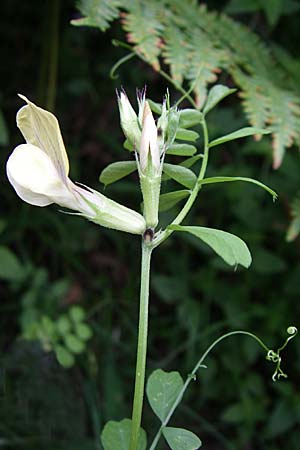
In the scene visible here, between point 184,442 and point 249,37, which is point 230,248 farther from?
point 249,37

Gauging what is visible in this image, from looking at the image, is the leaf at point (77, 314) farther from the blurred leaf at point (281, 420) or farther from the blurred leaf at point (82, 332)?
the blurred leaf at point (281, 420)

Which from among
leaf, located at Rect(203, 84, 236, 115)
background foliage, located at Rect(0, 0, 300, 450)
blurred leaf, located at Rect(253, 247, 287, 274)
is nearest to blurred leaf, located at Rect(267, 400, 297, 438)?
background foliage, located at Rect(0, 0, 300, 450)

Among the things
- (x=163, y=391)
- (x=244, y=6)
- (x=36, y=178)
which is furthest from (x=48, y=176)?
(x=244, y=6)

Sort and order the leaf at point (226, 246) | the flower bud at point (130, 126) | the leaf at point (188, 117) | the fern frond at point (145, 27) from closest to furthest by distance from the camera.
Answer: the leaf at point (226, 246)
the flower bud at point (130, 126)
the leaf at point (188, 117)
the fern frond at point (145, 27)

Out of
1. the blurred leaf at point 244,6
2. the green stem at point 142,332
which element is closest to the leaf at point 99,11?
the blurred leaf at point 244,6

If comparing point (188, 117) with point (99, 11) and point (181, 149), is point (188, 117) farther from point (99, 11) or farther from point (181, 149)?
point (99, 11)

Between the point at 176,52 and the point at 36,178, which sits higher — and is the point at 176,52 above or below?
above

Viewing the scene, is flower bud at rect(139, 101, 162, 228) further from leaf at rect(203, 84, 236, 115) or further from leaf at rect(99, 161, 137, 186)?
leaf at rect(203, 84, 236, 115)
